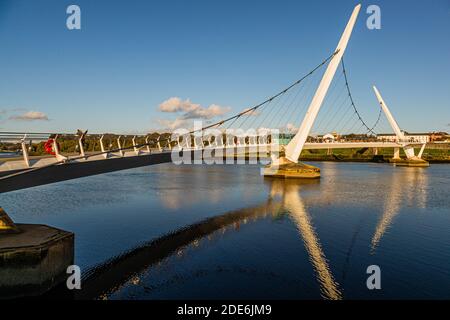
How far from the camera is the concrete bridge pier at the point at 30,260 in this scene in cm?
846

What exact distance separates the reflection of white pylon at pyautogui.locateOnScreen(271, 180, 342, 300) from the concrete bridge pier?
7.71 meters

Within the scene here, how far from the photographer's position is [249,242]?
614 inches

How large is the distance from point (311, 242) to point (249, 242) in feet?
9.32

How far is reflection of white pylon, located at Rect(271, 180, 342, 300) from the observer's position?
10381 millimetres

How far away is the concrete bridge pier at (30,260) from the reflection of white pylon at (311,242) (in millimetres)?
7712

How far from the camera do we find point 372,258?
44.0 ft

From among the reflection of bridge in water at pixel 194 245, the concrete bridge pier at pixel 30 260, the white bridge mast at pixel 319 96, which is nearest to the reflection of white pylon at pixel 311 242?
the reflection of bridge in water at pixel 194 245

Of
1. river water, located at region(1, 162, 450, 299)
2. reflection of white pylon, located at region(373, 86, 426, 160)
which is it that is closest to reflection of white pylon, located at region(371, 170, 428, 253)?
river water, located at region(1, 162, 450, 299)

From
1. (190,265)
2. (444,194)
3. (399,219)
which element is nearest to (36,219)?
(190,265)

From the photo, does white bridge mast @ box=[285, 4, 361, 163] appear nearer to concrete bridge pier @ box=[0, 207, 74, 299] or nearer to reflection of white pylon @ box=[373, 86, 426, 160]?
concrete bridge pier @ box=[0, 207, 74, 299]

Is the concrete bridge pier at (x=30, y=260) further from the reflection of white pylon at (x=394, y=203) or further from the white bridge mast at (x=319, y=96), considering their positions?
the white bridge mast at (x=319, y=96)

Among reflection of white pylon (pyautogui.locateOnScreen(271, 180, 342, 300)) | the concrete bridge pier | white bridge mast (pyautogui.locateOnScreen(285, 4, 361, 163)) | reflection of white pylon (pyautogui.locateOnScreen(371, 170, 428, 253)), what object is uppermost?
white bridge mast (pyautogui.locateOnScreen(285, 4, 361, 163))

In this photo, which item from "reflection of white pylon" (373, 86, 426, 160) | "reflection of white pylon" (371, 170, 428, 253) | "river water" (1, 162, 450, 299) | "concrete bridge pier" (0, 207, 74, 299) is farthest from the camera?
"reflection of white pylon" (373, 86, 426, 160)
